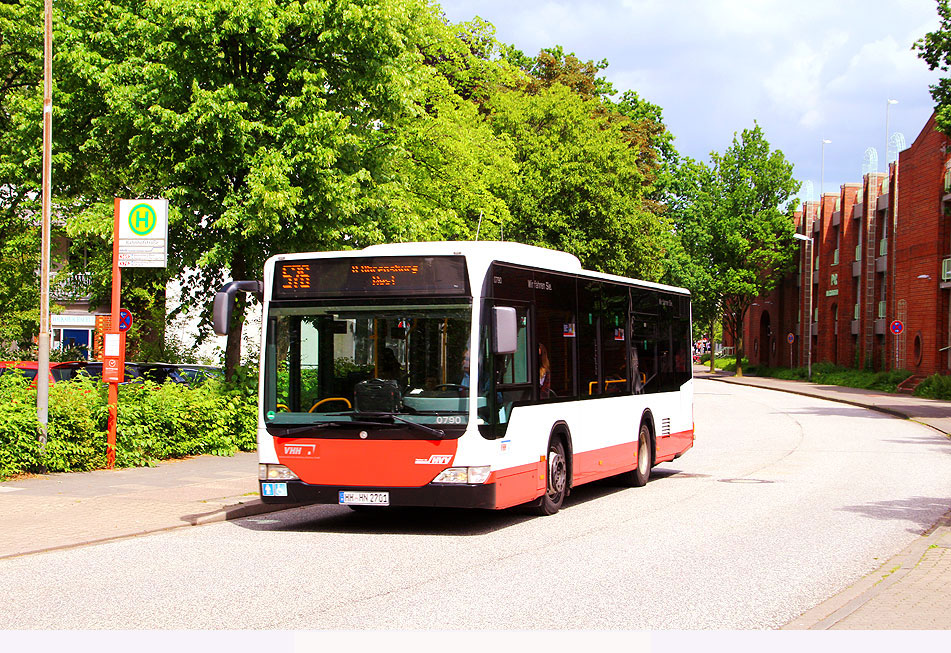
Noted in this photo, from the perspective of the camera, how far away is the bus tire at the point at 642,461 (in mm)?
15438

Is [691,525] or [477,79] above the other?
[477,79]

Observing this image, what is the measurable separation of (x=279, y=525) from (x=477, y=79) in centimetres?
2703

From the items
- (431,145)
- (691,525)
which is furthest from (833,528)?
(431,145)

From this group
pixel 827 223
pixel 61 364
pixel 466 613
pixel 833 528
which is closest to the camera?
pixel 466 613

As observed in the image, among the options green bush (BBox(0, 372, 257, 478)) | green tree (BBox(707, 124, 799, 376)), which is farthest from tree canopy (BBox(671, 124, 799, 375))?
green bush (BBox(0, 372, 257, 478))

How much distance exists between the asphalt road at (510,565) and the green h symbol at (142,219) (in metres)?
5.17

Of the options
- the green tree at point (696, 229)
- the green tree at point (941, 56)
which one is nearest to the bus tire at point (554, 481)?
the green tree at point (941, 56)

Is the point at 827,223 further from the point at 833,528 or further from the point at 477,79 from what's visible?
the point at 833,528

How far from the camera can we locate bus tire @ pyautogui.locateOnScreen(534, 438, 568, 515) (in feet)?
40.1

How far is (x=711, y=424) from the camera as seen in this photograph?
29.7 meters

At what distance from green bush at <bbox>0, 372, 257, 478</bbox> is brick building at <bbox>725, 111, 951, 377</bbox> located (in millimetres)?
30636

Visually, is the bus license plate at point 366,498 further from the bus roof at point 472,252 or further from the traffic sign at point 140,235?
A: the traffic sign at point 140,235

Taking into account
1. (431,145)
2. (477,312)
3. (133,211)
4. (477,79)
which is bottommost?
(477,312)

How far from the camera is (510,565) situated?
9.15 m
